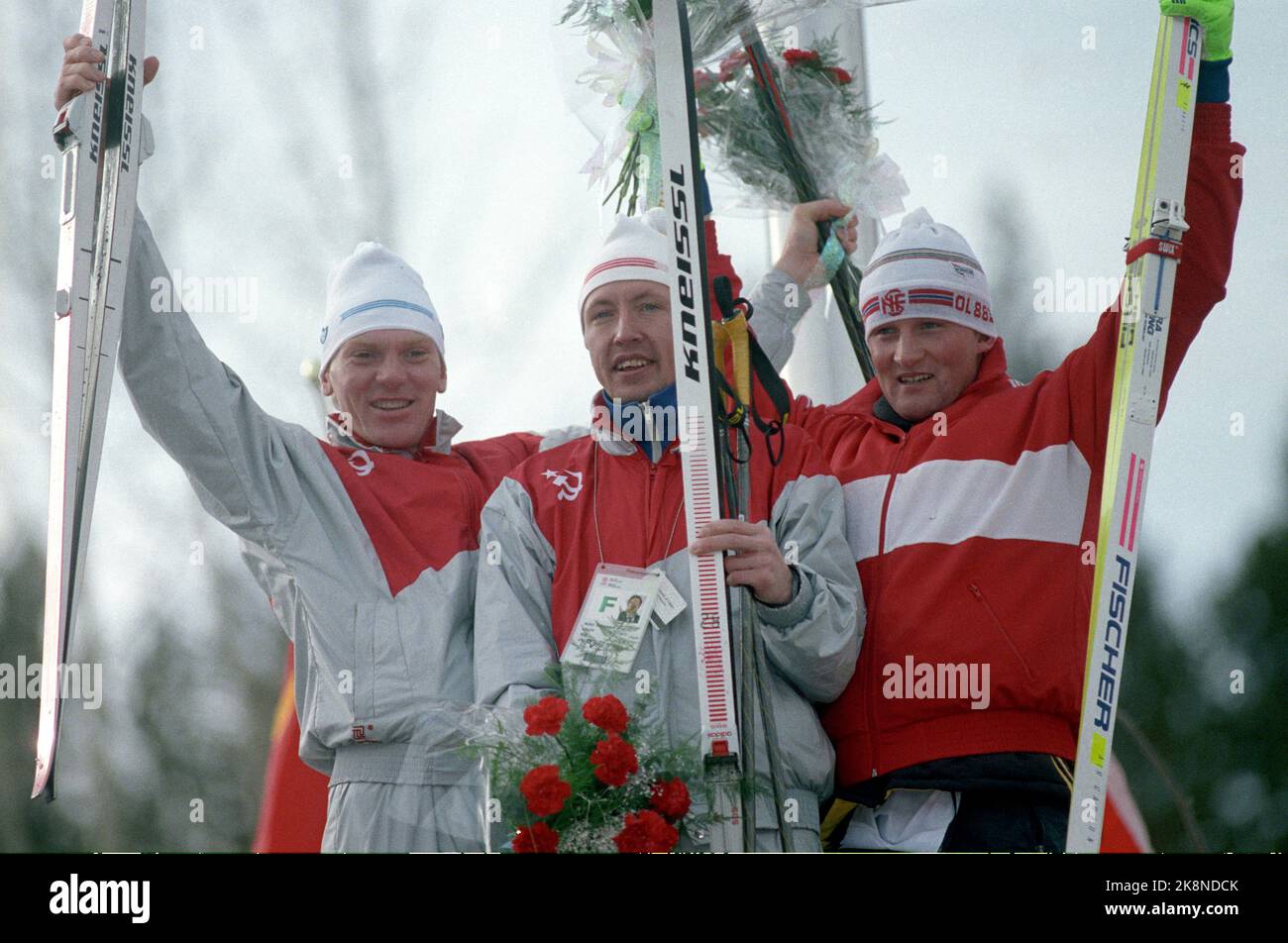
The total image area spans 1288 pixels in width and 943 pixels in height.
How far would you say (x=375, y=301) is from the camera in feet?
11.6

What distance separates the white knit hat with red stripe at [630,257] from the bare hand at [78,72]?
113 cm

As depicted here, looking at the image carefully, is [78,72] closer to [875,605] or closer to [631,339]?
[631,339]

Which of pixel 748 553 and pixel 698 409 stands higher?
pixel 698 409

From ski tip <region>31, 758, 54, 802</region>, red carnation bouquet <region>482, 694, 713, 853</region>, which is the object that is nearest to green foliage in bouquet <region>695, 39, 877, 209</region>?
red carnation bouquet <region>482, 694, 713, 853</region>

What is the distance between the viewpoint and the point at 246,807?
38.4 ft

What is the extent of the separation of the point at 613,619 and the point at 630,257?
866 millimetres

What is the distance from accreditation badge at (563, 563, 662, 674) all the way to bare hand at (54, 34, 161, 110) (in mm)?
1354

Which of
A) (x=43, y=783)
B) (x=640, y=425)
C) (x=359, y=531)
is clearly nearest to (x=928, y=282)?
(x=640, y=425)

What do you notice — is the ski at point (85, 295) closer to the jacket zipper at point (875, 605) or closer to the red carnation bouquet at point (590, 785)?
the red carnation bouquet at point (590, 785)

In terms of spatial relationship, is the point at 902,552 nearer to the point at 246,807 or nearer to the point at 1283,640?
the point at 1283,640

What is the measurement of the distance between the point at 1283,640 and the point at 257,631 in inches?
293

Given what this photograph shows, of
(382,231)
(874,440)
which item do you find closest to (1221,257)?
(874,440)

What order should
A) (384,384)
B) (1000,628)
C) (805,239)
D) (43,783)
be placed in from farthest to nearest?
(805,239), (384,384), (1000,628), (43,783)

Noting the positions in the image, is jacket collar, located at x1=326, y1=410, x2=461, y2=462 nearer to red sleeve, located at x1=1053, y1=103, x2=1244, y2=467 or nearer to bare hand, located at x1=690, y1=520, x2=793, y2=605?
bare hand, located at x1=690, y1=520, x2=793, y2=605
